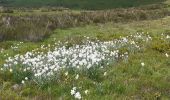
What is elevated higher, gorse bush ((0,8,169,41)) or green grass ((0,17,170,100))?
green grass ((0,17,170,100))

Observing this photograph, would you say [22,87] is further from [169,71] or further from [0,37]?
[0,37]

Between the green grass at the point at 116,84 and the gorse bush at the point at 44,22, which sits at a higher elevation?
the green grass at the point at 116,84

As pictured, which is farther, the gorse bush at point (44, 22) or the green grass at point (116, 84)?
the gorse bush at point (44, 22)

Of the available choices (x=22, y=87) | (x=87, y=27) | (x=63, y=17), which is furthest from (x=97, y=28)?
(x=22, y=87)

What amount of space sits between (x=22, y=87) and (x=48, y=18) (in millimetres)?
20725

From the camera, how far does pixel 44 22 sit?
29188 mm

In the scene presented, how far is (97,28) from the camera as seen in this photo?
100 ft

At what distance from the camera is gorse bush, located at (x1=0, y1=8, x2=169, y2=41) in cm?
2519

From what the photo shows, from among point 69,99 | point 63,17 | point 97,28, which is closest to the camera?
point 69,99

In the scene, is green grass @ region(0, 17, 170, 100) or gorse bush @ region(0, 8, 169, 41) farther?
gorse bush @ region(0, 8, 169, 41)

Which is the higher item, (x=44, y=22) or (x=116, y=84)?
(x=116, y=84)

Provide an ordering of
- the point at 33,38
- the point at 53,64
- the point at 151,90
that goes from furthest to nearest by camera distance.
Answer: the point at 33,38 < the point at 53,64 < the point at 151,90

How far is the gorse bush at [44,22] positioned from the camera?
2519cm

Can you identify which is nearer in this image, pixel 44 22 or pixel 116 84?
pixel 116 84
